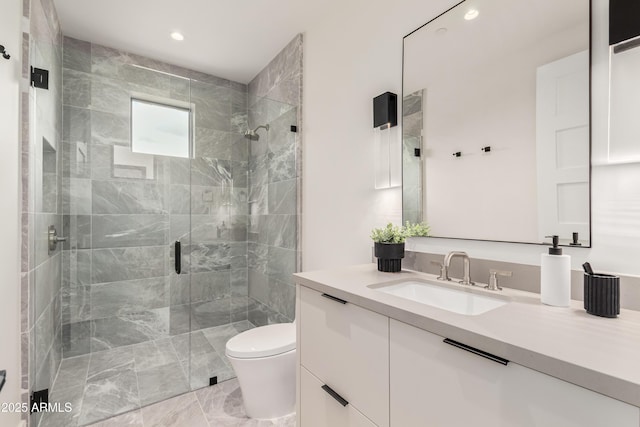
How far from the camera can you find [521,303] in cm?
93

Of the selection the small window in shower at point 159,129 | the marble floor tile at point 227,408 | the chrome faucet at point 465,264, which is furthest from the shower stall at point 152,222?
the chrome faucet at point 465,264

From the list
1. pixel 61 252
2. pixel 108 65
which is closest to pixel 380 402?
pixel 61 252

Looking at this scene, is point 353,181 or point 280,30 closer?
point 353,181

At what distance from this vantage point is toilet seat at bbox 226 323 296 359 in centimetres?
162

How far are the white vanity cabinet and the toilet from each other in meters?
0.94

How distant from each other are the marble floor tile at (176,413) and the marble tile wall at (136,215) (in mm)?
648

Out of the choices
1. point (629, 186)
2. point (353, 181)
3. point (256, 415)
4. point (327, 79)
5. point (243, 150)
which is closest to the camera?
point (629, 186)

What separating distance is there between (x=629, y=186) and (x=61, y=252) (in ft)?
10.5

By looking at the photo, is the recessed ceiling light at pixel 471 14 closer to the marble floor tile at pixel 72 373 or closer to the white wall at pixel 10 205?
the white wall at pixel 10 205

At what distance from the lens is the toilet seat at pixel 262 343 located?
1.62m

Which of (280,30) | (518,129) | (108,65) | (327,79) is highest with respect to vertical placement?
(280,30)

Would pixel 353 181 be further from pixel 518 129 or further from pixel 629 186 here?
pixel 629 186

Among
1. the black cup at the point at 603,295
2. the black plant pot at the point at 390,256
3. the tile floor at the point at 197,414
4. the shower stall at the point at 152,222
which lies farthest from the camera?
the shower stall at the point at 152,222

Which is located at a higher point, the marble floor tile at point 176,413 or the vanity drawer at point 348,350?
the vanity drawer at point 348,350
